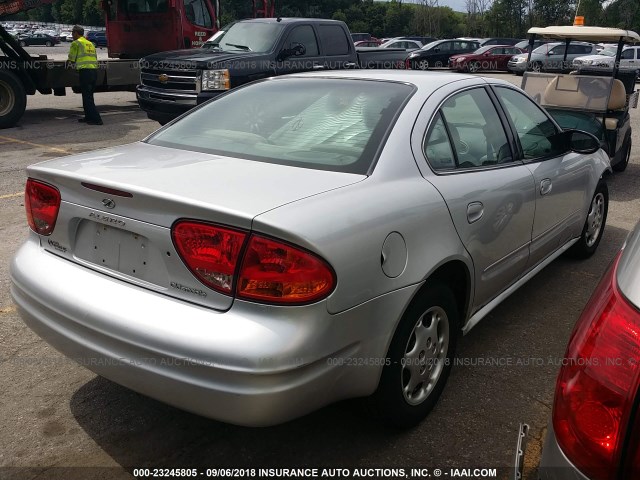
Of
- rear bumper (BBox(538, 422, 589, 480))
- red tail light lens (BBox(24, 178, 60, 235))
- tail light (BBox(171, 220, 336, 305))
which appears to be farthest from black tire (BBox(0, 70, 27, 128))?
rear bumper (BBox(538, 422, 589, 480))

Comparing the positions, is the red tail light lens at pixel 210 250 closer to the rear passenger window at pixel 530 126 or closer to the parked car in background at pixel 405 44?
the rear passenger window at pixel 530 126

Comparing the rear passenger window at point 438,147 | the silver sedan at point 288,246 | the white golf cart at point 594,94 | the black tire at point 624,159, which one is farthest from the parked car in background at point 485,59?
the rear passenger window at point 438,147

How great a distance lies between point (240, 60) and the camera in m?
9.53

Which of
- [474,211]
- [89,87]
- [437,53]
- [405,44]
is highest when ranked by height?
[474,211]

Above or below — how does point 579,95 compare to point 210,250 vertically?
below

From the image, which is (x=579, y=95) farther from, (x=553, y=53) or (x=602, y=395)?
(x=553, y=53)

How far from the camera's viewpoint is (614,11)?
48.3 m

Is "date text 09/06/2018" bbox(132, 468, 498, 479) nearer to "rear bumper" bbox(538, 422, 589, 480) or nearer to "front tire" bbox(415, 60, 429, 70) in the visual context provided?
"rear bumper" bbox(538, 422, 589, 480)

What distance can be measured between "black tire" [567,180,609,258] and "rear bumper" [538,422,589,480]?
3534 mm

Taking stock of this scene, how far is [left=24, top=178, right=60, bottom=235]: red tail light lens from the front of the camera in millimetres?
2721

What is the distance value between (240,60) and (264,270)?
7.97 meters

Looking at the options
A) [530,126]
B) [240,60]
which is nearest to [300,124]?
[530,126]

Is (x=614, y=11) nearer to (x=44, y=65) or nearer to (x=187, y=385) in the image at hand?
(x=44, y=65)

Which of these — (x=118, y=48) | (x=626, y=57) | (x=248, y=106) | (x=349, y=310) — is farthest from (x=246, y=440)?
(x=626, y=57)
